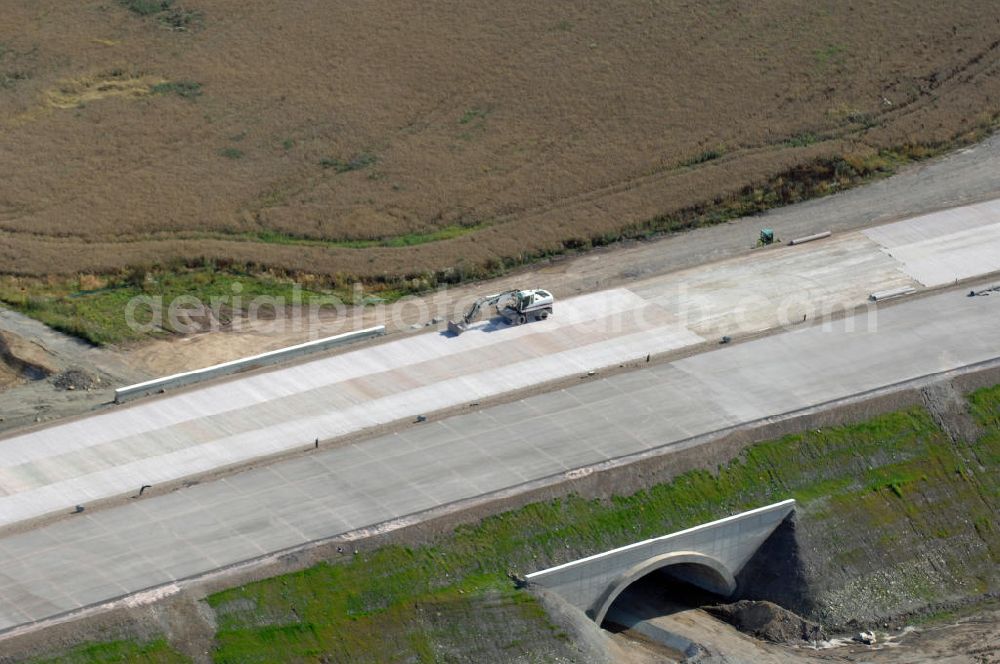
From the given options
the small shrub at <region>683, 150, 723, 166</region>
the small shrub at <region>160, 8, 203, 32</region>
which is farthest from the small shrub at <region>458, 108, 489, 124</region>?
the small shrub at <region>160, 8, 203, 32</region>

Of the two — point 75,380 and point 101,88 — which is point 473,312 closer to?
point 75,380

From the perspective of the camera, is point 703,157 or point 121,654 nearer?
point 121,654

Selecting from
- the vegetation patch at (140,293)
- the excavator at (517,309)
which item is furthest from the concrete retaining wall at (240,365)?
the vegetation patch at (140,293)

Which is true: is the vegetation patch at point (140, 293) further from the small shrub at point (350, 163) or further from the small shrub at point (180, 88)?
the small shrub at point (180, 88)

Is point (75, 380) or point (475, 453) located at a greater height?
point (75, 380)

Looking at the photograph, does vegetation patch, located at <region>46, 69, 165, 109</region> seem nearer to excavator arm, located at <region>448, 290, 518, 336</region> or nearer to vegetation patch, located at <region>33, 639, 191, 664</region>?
excavator arm, located at <region>448, 290, 518, 336</region>

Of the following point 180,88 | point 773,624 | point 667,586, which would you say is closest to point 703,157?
point 180,88
